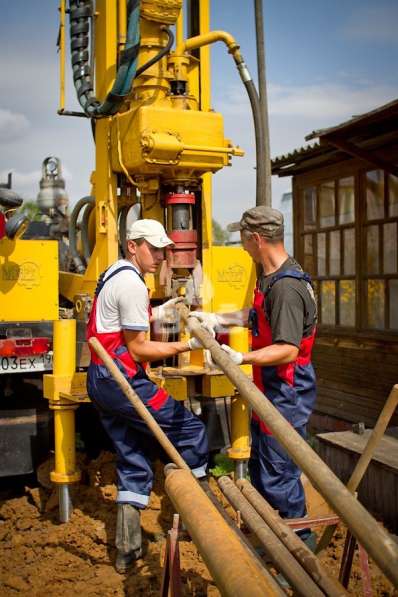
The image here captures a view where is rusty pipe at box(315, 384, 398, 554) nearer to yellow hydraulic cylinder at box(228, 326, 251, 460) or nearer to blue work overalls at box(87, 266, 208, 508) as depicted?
blue work overalls at box(87, 266, 208, 508)

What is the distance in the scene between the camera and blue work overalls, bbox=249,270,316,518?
3539 millimetres

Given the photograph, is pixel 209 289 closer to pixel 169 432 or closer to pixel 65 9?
pixel 169 432

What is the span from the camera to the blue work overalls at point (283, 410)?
3539mm

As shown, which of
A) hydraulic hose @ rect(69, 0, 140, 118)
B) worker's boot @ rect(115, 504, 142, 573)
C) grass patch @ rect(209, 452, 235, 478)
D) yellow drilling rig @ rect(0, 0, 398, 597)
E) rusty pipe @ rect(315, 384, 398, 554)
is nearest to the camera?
rusty pipe @ rect(315, 384, 398, 554)

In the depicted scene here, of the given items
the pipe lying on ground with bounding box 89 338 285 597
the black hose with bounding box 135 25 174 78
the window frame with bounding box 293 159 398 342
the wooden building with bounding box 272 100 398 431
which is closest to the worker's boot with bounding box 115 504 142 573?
the pipe lying on ground with bounding box 89 338 285 597

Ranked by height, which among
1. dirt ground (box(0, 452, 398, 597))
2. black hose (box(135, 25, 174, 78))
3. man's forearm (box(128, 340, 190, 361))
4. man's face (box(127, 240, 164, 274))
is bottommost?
dirt ground (box(0, 452, 398, 597))

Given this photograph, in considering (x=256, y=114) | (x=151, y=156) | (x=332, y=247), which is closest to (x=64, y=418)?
(x=151, y=156)

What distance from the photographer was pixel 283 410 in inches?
139

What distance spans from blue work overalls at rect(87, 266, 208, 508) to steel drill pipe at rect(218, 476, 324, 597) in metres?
1.18

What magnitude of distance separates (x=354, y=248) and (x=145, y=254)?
16.4 feet

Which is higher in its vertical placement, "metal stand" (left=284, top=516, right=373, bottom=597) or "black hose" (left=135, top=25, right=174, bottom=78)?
"black hose" (left=135, top=25, right=174, bottom=78)

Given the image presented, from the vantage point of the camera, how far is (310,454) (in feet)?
6.45

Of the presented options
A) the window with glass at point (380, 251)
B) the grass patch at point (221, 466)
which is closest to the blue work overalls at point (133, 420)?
the grass patch at point (221, 466)

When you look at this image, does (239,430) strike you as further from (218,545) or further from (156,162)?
(218,545)
